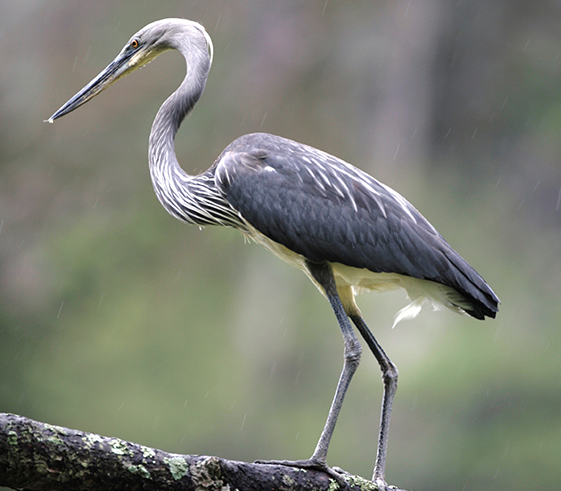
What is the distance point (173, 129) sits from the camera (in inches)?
109

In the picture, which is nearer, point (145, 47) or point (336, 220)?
point (336, 220)

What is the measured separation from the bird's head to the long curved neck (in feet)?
0.18

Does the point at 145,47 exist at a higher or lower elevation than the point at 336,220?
higher

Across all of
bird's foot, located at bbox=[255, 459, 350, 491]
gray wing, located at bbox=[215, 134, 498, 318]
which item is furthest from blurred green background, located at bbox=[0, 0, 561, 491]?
bird's foot, located at bbox=[255, 459, 350, 491]

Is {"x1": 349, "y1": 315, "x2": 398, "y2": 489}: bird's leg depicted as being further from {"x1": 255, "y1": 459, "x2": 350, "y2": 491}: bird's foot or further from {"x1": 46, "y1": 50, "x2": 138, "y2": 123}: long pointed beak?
{"x1": 46, "y1": 50, "x2": 138, "y2": 123}: long pointed beak

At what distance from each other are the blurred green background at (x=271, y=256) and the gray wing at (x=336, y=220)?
15.2ft

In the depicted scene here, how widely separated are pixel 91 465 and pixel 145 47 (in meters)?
1.87

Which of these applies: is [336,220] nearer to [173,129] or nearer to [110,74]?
[173,129]

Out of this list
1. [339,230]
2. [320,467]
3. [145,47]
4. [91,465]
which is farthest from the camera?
[145,47]

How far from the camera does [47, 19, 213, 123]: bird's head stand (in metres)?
2.89

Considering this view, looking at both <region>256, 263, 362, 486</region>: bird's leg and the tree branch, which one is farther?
<region>256, 263, 362, 486</region>: bird's leg

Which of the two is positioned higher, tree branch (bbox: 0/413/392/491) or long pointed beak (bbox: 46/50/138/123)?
long pointed beak (bbox: 46/50/138/123)

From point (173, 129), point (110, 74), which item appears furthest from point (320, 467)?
point (110, 74)

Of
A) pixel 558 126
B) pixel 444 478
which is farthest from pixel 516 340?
pixel 558 126
